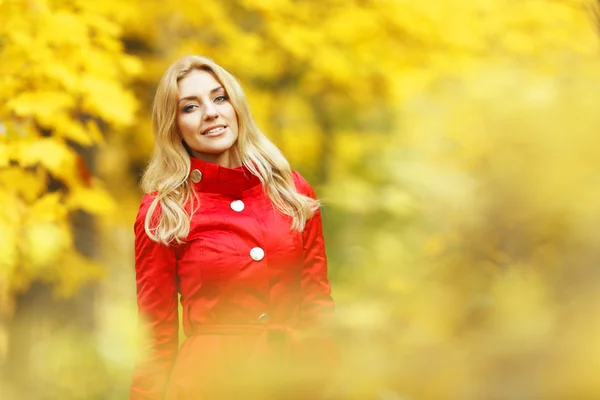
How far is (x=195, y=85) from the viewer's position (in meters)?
2.04

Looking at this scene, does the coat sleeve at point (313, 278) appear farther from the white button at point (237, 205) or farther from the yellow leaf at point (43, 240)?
the yellow leaf at point (43, 240)

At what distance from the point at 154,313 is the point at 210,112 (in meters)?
0.53

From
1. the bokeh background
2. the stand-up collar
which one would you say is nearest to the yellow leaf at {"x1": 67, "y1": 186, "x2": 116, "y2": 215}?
the bokeh background

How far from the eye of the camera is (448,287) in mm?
1162

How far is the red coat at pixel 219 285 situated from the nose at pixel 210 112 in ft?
0.39

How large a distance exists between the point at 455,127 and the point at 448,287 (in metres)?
0.84

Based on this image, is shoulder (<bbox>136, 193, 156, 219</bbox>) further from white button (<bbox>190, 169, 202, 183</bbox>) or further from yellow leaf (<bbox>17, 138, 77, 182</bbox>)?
yellow leaf (<bbox>17, 138, 77, 182</bbox>)

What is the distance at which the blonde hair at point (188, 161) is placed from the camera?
198 centimetres

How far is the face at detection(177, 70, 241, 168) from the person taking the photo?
2014mm

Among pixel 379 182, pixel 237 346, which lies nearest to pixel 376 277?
pixel 237 346

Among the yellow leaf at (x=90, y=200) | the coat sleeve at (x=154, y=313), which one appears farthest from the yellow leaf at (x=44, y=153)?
the coat sleeve at (x=154, y=313)

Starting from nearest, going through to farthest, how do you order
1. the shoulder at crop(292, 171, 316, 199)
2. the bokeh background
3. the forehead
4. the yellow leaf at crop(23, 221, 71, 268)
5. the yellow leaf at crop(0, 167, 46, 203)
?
the bokeh background
the forehead
the shoulder at crop(292, 171, 316, 199)
the yellow leaf at crop(23, 221, 71, 268)
the yellow leaf at crop(0, 167, 46, 203)

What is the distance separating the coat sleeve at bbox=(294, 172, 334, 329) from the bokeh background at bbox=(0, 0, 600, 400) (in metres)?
0.12

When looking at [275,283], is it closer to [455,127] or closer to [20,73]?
[455,127]
